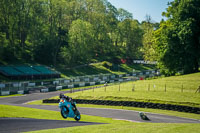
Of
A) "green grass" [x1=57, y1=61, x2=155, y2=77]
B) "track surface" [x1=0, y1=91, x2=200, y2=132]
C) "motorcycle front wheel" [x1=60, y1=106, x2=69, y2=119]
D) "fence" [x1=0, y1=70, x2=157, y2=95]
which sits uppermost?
"green grass" [x1=57, y1=61, x2=155, y2=77]

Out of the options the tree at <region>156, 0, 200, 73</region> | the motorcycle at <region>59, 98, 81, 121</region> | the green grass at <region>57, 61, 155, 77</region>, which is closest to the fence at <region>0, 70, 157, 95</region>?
the green grass at <region>57, 61, 155, 77</region>

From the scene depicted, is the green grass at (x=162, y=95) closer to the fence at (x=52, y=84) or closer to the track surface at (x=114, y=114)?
the track surface at (x=114, y=114)

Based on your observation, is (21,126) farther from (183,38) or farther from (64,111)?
(183,38)

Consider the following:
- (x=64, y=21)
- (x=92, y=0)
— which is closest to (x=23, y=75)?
(x=64, y=21)

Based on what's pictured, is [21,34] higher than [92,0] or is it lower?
lower

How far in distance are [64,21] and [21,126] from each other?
277 ft

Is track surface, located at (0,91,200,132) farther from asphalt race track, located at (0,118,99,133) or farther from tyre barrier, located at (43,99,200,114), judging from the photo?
tyre barrier, located at (43,99,200,114)

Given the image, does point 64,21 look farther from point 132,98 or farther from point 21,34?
point 132,98

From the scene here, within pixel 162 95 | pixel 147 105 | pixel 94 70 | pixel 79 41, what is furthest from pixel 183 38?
pixel 79 41

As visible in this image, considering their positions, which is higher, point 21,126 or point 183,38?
point 183,38

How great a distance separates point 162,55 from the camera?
54.9 m

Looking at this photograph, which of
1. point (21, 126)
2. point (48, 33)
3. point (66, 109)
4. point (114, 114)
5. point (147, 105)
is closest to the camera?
point (21, 126)

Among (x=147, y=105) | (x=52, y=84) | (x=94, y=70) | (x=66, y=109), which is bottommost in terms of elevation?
(x=147, y=105)

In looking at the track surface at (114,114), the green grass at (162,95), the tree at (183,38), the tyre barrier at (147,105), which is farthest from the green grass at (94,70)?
the tyre barrier at (147,105)
